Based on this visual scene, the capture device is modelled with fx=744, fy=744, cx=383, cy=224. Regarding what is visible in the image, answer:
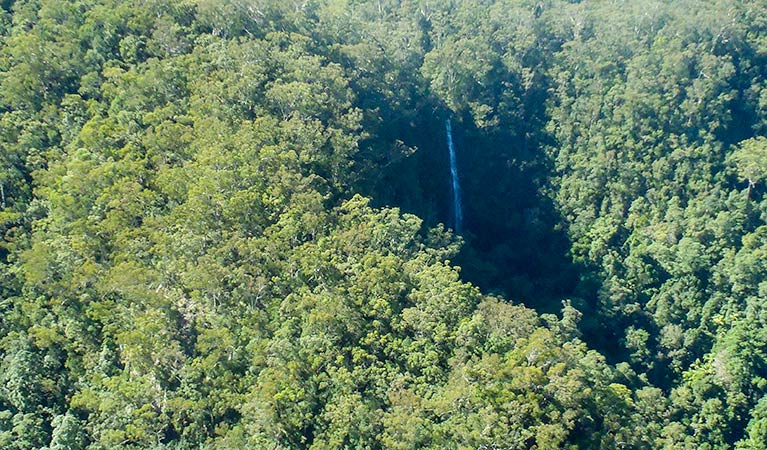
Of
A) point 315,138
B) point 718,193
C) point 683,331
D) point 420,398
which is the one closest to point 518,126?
point 718,193

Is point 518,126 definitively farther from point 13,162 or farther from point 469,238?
point 13,162

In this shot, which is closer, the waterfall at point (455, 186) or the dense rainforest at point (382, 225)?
the dense rainforest at point (382, 225)

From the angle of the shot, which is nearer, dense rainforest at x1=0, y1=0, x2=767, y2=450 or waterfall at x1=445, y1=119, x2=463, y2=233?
dense rainforest at x1=0, y1=0, x2=767, y2=450

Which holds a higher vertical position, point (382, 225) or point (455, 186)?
point (455, 186)

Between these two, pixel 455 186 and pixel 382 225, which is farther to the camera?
pixel 455 186
